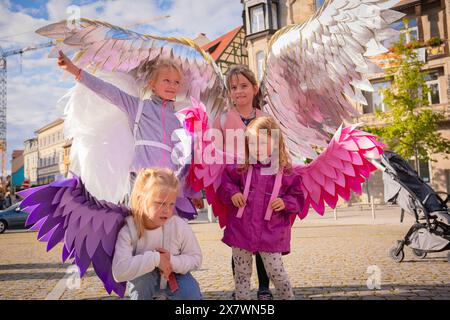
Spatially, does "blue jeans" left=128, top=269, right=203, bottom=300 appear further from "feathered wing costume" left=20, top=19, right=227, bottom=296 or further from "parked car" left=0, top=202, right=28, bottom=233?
"parked car" left=0, top=202, right=28, bottom=233

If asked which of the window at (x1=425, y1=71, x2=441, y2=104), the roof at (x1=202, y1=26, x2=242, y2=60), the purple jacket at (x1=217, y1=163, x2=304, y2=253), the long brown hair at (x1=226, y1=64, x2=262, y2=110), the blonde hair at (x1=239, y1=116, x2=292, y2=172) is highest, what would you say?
the window at (x1=425, y1=71, x2=441, y2=104)

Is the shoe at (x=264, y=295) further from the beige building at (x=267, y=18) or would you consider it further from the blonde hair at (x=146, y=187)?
the beige building at (x=267, y=18)

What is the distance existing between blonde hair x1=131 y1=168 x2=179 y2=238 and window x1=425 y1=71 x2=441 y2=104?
17317 mm

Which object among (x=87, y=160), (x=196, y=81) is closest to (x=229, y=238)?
(x=87, y=160)

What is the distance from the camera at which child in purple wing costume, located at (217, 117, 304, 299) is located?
2145 mm

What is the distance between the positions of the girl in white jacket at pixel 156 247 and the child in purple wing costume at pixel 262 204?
15.3 inches

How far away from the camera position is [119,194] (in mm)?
2186

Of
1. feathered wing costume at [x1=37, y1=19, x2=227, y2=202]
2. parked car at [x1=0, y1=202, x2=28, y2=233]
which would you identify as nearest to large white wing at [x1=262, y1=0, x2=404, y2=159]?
feathered wing costume at [x1=37, y1=19, x2=227, y2=202]

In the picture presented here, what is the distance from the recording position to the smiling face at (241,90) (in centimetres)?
247

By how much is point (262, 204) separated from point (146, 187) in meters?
0.71

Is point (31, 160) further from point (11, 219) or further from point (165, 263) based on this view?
point (165, 263)

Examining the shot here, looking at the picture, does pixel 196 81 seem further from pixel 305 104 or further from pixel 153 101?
pixel 305 104

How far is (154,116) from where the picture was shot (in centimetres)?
229
